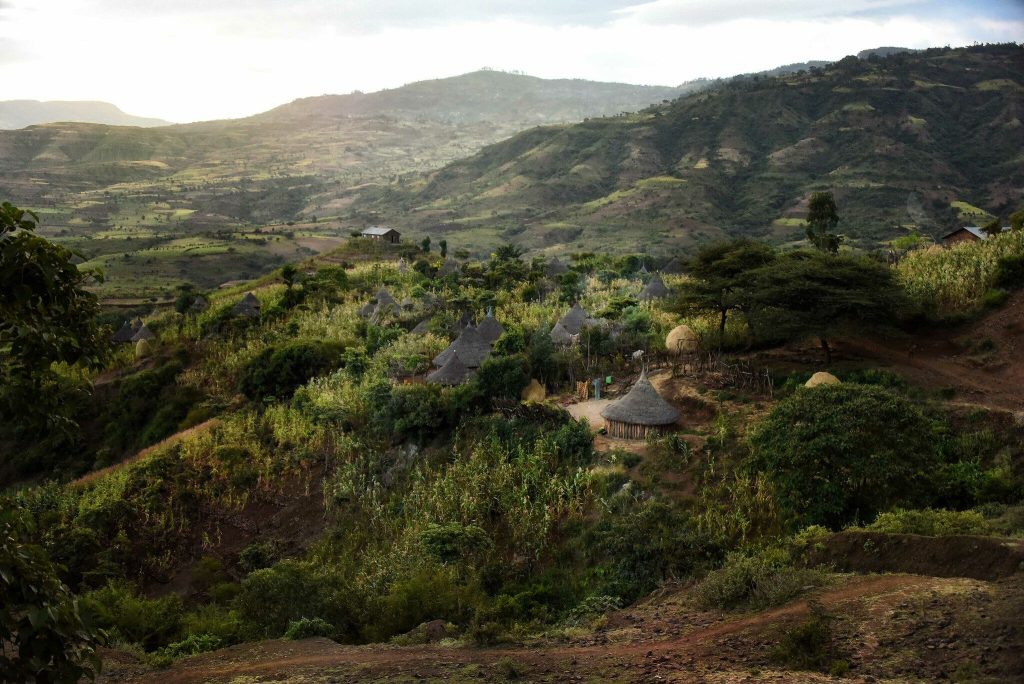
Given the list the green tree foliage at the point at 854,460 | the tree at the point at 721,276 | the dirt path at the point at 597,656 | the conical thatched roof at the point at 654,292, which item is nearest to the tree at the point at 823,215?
the conical thatched roof at the point at 654,292

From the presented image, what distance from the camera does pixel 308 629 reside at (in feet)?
36.3

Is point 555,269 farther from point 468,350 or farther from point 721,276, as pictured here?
point 721,276

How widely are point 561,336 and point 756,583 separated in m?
15.2

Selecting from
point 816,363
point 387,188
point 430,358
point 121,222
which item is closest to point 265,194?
point 387,188

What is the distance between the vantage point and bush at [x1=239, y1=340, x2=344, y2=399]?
2536 cm

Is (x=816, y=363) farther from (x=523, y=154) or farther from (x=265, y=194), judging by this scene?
(x=265, y=194)

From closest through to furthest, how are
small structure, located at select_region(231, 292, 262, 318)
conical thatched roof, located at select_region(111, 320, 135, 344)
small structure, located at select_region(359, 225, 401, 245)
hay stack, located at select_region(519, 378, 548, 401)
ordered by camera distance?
hay stack, located at select_region(519, 378, 548, 401) → small structure, located at select_region(231, 292, 262, 318) → conical thatched roof, located at select_region(111, 320, 135, 344) → small structure, located at select_region(359, 225, 401, 245)

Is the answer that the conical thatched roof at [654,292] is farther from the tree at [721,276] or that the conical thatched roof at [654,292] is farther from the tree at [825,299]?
the tree at [825,299]

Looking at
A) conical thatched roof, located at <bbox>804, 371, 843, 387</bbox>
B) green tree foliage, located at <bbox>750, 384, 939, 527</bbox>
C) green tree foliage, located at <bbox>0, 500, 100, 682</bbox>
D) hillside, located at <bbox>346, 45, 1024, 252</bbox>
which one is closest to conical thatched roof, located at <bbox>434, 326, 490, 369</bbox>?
conical thatched roof, located at <bbox>804, 371, 843, 387</bbox>

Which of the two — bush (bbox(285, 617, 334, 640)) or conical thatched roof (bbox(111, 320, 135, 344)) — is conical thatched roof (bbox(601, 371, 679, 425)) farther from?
conical thatched roof (bbox(111, 320, 135, 344))

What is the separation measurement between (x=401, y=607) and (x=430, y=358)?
46.9 feet

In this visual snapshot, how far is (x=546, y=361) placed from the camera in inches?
836

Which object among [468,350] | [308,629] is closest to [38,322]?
[308,629]

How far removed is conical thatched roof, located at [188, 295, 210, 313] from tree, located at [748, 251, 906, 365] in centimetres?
3130
